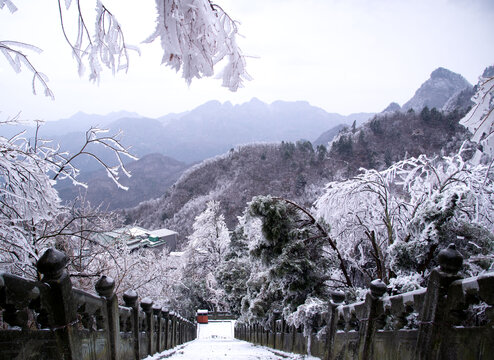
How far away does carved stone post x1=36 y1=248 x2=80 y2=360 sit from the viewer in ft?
7.77

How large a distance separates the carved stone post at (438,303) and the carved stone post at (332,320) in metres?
2.56

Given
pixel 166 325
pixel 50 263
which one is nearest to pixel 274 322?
pixel 166 325

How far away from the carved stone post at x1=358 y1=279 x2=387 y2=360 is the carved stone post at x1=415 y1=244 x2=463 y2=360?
36.0 inches

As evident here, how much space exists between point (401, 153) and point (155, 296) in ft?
324

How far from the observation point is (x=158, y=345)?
7250mm

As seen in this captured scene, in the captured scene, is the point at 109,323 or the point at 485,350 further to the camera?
the point at 109,323

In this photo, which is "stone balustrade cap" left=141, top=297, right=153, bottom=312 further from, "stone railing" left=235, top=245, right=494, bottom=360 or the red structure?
the red structure

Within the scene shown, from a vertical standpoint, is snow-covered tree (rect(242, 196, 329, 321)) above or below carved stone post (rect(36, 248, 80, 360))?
below

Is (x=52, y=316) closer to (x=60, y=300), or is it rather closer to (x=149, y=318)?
(x=60, y=300)

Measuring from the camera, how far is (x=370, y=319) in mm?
3881

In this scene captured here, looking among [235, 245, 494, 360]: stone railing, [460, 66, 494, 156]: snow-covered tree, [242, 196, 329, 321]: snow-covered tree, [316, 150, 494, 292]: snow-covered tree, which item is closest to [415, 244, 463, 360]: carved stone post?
[235, 245, 494, 360]: stone railing

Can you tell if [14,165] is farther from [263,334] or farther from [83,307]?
[263,334]

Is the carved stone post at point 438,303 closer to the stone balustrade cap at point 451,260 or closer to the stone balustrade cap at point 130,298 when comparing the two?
the stone balustrade cap at point 451,260

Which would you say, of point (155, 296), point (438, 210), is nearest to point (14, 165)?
point (438, 210)
